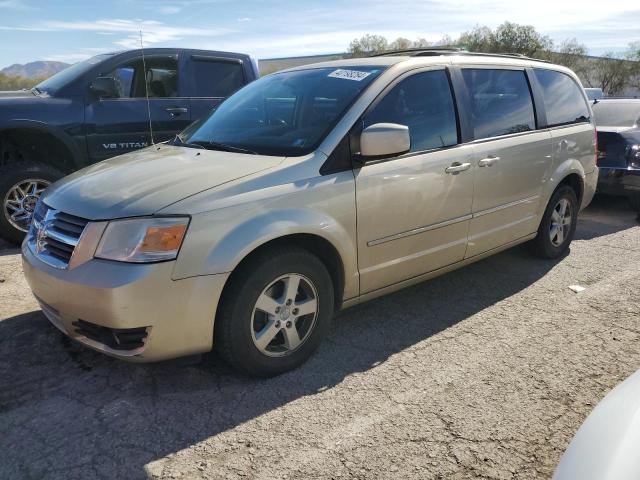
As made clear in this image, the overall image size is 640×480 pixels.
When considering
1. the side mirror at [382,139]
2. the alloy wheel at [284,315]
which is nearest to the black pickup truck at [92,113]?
the side mirror at [382,139]

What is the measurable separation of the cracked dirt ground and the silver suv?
0.30m

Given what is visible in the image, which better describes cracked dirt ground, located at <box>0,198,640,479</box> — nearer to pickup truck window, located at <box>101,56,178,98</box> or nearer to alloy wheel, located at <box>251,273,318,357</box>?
alloy wheel, located at <box>251,273,318,357</box>

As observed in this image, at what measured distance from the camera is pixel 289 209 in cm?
295

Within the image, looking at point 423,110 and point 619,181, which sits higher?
point 423,110

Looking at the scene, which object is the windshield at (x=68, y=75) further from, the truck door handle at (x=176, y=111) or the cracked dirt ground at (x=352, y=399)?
the cracked dirt ground at (x=352, y=399)

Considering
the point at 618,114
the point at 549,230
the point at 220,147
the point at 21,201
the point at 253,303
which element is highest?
the point at 220,147

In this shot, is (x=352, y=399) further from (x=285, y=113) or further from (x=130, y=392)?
(x=285, y=113)

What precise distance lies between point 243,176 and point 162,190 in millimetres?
421

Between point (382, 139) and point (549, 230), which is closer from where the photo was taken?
point (382, 139)

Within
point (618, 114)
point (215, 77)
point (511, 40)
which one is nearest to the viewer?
point (215, 77)

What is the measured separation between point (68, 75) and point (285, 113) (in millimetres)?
3512

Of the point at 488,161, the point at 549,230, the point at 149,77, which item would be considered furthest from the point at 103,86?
the point at 549,230

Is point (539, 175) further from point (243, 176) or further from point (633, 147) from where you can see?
point (633, 147)

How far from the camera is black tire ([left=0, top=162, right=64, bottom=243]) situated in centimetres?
522
